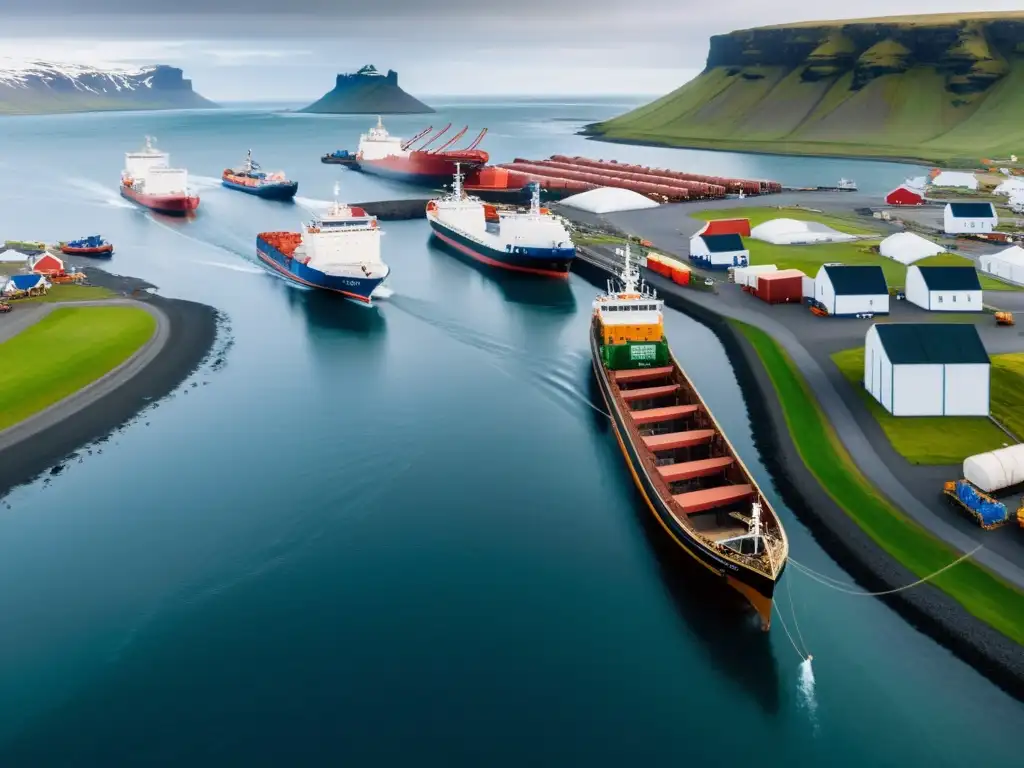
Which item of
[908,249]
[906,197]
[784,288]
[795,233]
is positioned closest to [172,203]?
[795,233]

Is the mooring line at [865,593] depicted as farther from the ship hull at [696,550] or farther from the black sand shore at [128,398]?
the black sand shore at [128,398]

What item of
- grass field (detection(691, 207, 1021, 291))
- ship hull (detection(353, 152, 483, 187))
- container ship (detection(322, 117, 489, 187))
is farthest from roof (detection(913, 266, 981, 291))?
ship hull (detection(353, 152, 483, 187))

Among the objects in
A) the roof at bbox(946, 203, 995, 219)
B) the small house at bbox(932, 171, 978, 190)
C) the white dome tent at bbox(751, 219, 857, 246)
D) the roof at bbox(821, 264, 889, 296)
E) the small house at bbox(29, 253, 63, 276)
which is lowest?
the small house at bbox(932, 171, 978, 190)

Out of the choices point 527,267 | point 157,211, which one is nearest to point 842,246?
point 527,267

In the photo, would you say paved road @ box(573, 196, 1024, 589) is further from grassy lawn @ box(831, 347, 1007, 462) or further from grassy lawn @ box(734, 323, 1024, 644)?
grassy lawn @ box(831, 347, 1007, 462)

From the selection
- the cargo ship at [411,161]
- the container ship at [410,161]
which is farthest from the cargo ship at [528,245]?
the container ship at [410,161]

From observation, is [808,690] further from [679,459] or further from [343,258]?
[343,258]
